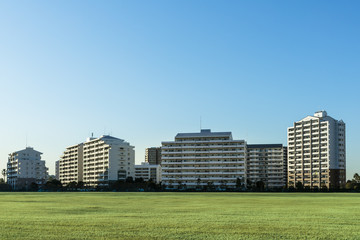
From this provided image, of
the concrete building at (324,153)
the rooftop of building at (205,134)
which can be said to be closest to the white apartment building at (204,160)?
the rooftop of building at (205,134)

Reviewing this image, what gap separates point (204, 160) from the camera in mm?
178500

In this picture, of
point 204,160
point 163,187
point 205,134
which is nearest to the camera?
point 163,187

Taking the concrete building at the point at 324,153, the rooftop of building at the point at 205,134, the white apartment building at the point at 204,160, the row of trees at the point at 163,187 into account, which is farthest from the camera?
the concrete building at the point at 324,153

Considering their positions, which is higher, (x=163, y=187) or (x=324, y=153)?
(x=324, y=153)

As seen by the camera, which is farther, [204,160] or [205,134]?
[205,134]

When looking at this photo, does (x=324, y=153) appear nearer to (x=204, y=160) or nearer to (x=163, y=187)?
(x=204, y=160)

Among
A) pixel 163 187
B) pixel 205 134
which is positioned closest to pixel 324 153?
pixel 205 134

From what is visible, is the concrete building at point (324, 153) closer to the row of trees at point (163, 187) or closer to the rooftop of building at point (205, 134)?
the row of trees at point (163, 187)

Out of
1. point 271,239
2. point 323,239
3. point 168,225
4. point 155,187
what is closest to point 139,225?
point 168,225

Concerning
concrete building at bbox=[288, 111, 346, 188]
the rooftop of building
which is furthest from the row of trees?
the rooftop of building

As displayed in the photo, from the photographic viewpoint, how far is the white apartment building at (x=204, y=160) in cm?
17475

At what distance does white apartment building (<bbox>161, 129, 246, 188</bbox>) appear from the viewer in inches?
6880

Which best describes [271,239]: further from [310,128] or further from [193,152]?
[310,128]

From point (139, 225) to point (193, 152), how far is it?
161 m
